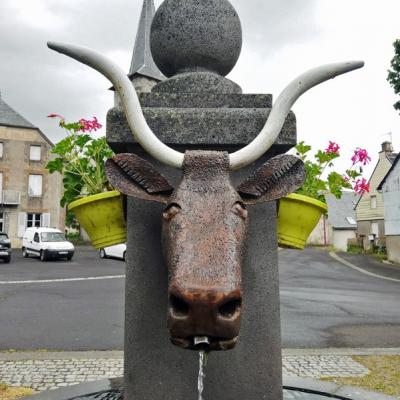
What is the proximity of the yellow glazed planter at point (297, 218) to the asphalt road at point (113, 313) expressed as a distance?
567cm

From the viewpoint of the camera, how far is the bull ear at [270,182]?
2.08 meters

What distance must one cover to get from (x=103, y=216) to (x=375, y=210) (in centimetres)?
4330

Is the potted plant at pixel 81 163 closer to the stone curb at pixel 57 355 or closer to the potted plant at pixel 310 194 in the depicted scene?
the potted plant at pixel 310 194

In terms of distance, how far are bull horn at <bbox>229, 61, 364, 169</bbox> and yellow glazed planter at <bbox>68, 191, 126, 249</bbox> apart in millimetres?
871

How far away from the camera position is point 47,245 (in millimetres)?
27766

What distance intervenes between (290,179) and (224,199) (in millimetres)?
384

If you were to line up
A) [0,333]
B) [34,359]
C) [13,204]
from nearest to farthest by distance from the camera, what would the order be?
[34,359]
[0,333]
[13,204]

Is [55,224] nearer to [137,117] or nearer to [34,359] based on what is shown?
[34,359]

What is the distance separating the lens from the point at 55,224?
143 ft

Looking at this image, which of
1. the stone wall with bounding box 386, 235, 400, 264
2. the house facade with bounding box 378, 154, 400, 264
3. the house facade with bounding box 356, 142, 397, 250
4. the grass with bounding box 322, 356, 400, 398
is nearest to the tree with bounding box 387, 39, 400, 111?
the house facade with bounding box 378, 154, 400, 264

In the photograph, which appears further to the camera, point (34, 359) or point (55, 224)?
point (55, 224)

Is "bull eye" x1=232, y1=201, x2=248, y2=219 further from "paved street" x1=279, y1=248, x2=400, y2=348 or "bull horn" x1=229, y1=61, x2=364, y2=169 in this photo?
"paved street" x1=279, y1=248, x2=400, y2=348

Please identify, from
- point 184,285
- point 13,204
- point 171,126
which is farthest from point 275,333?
point 13,204

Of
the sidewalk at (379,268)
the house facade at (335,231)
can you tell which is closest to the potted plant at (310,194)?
the sidewalk at (379,268)
